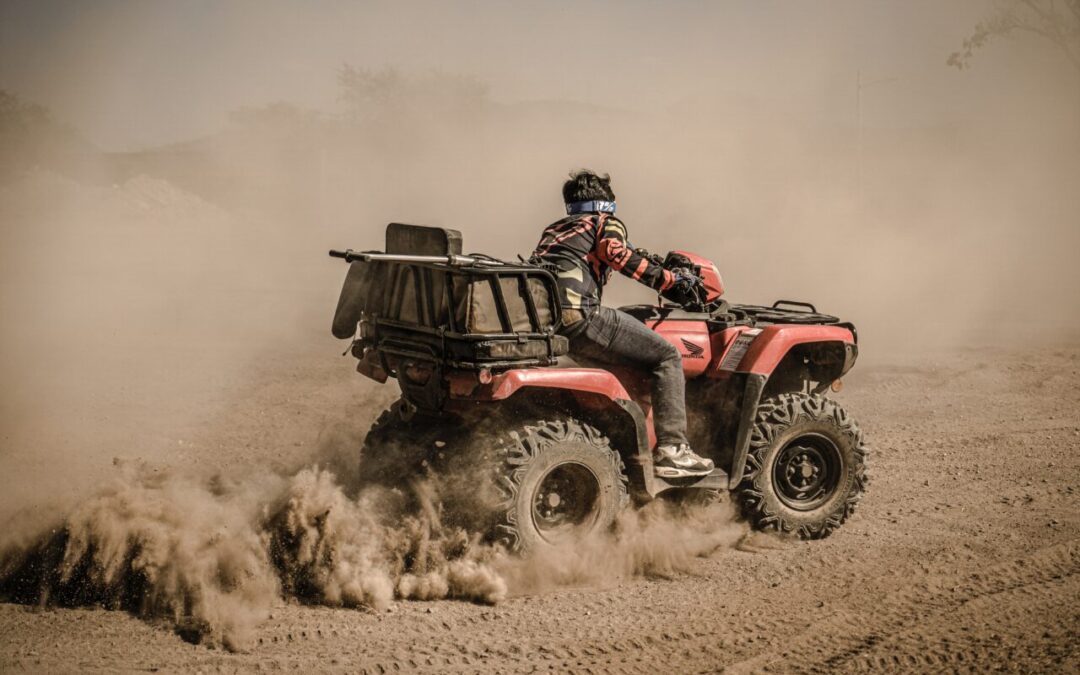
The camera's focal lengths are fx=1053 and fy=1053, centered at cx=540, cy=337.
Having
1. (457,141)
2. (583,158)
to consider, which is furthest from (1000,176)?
(457,141)

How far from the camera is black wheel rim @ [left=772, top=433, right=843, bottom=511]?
6.43m

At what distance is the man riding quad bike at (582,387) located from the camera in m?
5.33

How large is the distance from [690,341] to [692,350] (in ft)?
0.18

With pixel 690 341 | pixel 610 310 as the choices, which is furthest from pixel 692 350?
pixel 610 310

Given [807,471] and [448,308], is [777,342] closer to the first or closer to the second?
[807,471]

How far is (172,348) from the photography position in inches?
511

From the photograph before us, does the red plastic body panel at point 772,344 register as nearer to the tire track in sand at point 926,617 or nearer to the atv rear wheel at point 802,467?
the atv rear wheel at point 802,467

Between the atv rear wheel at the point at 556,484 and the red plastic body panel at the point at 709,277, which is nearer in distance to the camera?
the atv rear wheel at the point at 556,484

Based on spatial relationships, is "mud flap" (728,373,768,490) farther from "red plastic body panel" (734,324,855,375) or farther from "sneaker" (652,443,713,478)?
"sneaker" (652,443,713,478)

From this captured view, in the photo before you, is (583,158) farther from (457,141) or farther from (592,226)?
(592,226)

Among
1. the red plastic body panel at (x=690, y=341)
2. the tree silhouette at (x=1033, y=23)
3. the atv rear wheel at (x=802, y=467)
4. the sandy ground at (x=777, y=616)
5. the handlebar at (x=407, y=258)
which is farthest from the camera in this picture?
the tree silhouette at (x=1033, y=23)

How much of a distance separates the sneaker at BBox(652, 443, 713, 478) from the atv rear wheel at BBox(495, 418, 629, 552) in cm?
22

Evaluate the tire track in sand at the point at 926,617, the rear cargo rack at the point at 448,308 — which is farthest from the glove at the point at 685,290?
the tire track in sand at the point at 926,617

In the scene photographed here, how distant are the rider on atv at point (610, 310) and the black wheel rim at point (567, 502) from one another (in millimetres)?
450
